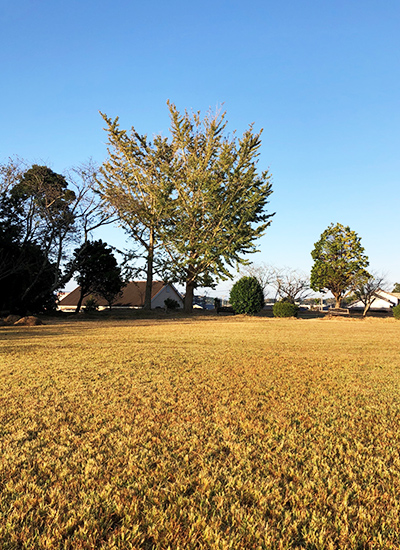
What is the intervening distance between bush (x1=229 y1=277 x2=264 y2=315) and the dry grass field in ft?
81.8

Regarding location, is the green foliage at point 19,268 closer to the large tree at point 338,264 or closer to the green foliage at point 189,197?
the green foliage at point 189,197

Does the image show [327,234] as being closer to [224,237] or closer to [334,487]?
[224,237]

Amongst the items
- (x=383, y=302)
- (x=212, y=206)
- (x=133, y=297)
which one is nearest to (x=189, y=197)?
(x=212, y=206)

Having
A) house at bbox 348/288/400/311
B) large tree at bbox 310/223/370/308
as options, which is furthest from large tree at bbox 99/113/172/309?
house at bbox 348/288/400/311

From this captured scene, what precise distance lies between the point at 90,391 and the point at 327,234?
50.3m

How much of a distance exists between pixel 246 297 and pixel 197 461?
29.2 m

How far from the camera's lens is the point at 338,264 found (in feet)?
162

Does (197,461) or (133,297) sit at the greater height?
(133,297)

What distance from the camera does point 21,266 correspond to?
84.7ft

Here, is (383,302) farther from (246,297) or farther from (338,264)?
(246,297)

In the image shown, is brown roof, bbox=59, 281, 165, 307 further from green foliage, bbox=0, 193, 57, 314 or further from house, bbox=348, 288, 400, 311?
house, bbox=348, 288, 400, 311

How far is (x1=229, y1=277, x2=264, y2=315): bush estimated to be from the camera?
1273 inches

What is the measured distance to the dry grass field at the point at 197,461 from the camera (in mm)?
2387

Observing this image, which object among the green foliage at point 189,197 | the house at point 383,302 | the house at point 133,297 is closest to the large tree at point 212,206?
the green foliage at point 189,197
